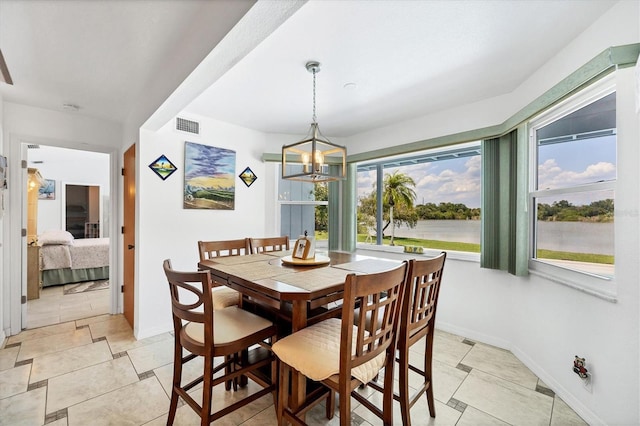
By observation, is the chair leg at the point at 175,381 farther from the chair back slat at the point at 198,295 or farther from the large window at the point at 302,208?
the large window at the point at 302,208

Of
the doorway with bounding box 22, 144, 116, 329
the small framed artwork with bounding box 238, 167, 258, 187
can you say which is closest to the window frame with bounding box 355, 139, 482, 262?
the small framed artwork with bounding box 238, 167, 258, 187

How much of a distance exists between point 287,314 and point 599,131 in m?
2.41

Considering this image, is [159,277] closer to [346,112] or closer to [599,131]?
[346,112]

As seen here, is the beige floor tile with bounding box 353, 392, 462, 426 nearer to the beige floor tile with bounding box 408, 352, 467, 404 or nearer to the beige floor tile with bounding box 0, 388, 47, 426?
the beige floor tile with bounding box 408, 352, 467, 404

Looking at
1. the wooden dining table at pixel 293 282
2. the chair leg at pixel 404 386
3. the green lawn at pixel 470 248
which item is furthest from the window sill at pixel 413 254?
the chair leg at pixel 404 386

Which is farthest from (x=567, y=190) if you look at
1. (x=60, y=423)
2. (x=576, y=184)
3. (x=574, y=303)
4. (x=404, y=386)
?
(x=60, y=423)

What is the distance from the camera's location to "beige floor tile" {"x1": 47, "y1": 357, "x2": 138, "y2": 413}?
6.33ft

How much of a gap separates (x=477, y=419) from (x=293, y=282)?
1455 millimetres

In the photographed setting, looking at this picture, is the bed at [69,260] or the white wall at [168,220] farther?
the bed at [69,260]

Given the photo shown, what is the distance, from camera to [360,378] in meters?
1.31

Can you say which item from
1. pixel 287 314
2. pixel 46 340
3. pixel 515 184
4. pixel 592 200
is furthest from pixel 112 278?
pixel 592 200

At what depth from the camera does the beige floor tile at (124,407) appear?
1.74m

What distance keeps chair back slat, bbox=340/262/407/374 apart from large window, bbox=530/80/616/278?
1460mm

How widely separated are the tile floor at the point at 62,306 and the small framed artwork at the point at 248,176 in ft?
7.83
